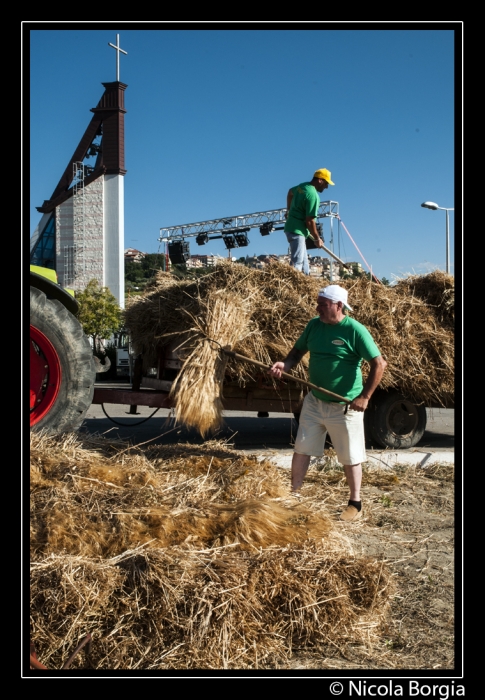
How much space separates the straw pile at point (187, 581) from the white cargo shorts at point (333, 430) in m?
1.08

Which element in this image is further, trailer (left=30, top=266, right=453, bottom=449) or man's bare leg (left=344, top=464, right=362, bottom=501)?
trailer (left=30, top=266, right=453, bottom=449)

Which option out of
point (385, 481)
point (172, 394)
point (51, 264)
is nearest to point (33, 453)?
point (172, 394)

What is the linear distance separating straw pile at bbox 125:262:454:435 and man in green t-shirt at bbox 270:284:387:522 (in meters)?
0.98

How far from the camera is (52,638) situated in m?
2.88

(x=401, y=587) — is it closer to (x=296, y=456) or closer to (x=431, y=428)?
(x=296, y=456)

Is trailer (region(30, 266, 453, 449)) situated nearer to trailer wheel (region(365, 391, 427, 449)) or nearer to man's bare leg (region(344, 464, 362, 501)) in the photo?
trailer wheel (region(365, 391, 427, 449))

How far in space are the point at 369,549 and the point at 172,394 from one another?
2404 millimetres

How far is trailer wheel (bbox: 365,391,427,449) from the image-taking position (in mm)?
7520

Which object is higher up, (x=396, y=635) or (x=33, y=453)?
(x=33, y=453)

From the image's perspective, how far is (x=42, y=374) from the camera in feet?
18.9

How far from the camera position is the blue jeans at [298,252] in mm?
7848

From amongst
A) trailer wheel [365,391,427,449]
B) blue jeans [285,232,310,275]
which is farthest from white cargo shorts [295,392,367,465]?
blue jeans [285,232,310,275]

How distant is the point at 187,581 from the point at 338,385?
2504 mm
